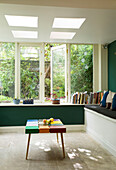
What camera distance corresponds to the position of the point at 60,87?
614 cm

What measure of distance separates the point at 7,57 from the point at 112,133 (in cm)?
374

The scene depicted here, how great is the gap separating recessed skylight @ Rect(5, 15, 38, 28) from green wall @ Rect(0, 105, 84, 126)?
7.31 ft

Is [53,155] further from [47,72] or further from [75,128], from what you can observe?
[47,72]

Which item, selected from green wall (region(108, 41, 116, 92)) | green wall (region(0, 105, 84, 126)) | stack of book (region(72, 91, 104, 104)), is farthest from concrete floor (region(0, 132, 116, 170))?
green wall (region(108, 41, 116, 92))

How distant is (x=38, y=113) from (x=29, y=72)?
4.17 feet

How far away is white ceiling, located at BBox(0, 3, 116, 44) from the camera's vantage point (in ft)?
11.1

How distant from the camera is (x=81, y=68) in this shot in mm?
6188

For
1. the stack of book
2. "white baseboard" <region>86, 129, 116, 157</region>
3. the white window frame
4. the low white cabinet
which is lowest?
"white baseboard" <region>86, 129, 116, 157</region>

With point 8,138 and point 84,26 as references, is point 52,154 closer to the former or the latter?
point 8,138

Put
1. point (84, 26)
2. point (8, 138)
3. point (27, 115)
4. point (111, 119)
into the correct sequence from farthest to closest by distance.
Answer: point (27, 115), point (8, 138), point (84, 26), point (111, 119)

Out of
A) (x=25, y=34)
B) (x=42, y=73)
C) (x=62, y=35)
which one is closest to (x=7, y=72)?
(x=42, y=73)

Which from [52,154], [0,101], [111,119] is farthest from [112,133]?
[0,101]

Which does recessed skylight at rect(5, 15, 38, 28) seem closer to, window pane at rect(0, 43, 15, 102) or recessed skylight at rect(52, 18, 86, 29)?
recessed skylight at rect(52, 18, 86, 29)

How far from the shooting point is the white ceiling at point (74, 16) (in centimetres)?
338
